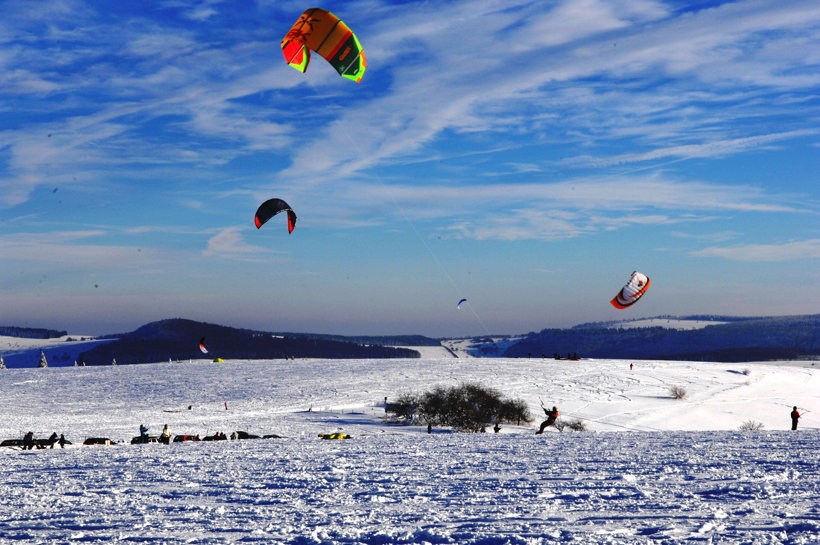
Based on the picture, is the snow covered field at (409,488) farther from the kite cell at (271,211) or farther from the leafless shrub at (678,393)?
the leafless shrub at (678,393)

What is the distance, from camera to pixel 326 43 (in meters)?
21.2

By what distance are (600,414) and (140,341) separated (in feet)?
455

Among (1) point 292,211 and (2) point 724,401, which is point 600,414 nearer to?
(2) point 724,401

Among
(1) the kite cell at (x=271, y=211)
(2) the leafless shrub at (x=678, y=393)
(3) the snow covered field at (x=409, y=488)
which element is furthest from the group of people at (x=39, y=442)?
(2) the leafless shrub at (x=678, y=393)

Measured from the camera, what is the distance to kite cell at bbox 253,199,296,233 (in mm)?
28766

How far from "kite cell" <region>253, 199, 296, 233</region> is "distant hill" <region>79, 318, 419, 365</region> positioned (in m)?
119

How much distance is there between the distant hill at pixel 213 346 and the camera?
495 feet

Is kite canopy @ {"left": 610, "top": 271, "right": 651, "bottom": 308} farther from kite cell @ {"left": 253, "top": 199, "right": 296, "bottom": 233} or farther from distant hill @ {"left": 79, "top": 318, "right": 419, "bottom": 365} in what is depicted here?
distant hill @ {"left": 79, "top": 318, "right": 419, "bottom": 365}

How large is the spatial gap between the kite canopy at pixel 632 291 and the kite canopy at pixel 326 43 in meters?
17.4

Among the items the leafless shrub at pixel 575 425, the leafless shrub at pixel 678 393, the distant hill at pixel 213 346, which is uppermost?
the distant hill at pixel 213 346

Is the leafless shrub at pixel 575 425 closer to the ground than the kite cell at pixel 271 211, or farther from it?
closer to the ground

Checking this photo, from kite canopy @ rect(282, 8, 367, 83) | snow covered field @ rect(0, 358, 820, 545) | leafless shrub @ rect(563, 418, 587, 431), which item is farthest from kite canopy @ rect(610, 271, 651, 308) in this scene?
kite canopy @ rect(282, 8, 367, 83)

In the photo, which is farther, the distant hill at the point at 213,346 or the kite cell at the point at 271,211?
the distant hill at the point at 213,346

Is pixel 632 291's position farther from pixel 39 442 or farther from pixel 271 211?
pixel 39 442
